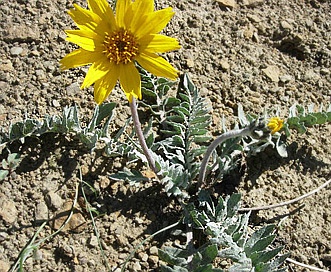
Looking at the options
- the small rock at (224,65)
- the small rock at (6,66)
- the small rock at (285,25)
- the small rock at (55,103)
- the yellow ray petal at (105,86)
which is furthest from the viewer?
the small rock at (285,25)

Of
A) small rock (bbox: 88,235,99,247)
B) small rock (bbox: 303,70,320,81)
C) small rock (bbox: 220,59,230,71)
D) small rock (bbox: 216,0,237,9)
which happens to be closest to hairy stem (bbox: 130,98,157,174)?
small rock (bbox: 88,235,99,247)

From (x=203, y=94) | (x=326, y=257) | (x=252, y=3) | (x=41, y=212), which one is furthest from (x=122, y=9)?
(x=326, y=257)

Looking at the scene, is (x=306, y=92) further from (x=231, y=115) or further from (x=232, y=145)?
(x=232, y=145)

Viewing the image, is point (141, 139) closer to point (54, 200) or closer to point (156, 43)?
point (156, 43)

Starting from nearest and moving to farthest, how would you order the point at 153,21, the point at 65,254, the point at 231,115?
the point at 153,21 → the point at 65,254 → the point at 231,115

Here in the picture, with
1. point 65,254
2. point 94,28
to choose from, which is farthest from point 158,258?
point 94,28

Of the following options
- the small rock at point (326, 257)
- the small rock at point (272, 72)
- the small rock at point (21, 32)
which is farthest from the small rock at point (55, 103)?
the small rock at point (326, 257)

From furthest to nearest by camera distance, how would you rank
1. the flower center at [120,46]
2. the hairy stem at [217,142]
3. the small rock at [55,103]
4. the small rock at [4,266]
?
the small rock at [55,103]
the small rock at [4,266]
the flower center at [120,46]
the hairy stem at [217,142]

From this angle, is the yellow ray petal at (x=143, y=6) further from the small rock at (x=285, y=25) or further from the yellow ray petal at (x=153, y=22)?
the small rock at (x=285, y=25)
